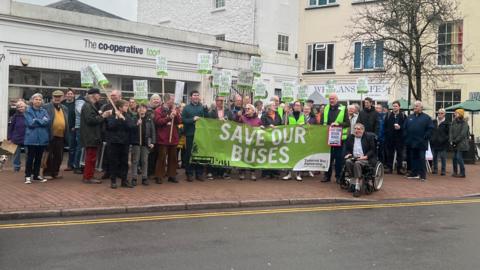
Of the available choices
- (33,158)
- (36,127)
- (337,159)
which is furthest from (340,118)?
(33,158)

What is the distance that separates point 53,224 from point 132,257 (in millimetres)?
2405

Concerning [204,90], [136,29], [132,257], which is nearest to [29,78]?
[136,29]

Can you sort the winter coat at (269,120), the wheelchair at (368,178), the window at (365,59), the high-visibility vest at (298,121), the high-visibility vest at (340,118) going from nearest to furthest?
the wheelchair at (368,178) < the high-visibility vest at (340,118) < the winter coat at (269,120) < the high-visibility vest at (298,121) < the window at (365,59)

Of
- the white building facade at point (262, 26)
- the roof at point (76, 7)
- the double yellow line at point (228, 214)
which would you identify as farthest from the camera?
the white building facade at point (262, 26)

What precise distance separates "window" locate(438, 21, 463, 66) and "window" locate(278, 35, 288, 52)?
846cm

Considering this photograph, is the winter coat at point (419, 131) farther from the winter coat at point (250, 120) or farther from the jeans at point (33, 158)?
the jeans at point (33, 158)

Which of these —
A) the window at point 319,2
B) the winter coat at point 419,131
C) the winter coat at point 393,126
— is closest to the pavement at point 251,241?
the winter coat at point 419,131

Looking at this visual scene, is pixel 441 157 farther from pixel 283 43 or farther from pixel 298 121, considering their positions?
pixel 283 43

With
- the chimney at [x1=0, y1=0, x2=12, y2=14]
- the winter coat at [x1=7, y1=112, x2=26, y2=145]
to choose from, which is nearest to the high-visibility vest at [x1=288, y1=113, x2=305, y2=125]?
the winter coat at [x1=7, y1=112, x2=26, y2=145]

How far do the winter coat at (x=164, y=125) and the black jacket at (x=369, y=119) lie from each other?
199 inches

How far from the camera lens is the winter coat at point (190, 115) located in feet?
41.0

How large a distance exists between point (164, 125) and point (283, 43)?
1992cm

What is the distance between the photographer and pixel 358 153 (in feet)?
39.1

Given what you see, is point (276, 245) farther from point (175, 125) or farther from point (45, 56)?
point (45, 56)
